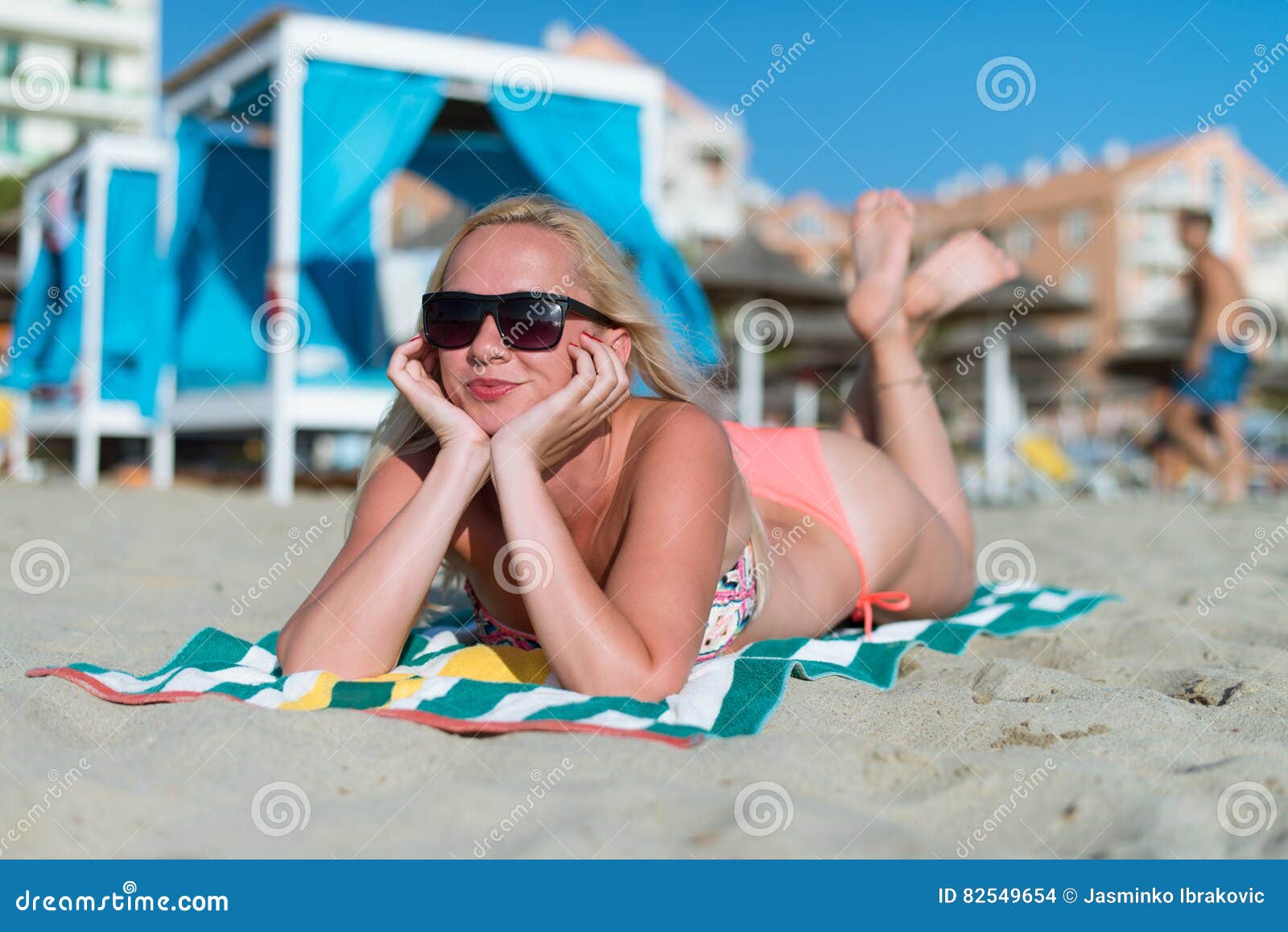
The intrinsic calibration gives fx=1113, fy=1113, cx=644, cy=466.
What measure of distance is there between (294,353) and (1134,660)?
6.03 m

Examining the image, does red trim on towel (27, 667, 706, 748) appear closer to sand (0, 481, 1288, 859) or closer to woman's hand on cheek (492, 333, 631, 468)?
sand (0, 481, 1288, 859)

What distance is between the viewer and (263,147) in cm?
916

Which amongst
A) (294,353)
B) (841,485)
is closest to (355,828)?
(841,485)

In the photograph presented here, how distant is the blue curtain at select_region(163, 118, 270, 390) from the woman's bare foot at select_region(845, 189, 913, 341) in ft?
22.4

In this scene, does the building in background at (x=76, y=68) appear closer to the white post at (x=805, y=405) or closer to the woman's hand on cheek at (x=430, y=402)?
the white post at (x=805, y=405)

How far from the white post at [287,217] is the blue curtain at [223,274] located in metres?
2.02

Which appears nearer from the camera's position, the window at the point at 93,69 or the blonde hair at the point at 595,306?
the blonde hair at the point at 595,306

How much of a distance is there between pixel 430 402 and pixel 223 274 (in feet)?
26.6

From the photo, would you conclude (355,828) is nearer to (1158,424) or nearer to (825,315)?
(1158,424)

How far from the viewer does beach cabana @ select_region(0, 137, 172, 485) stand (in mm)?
9094

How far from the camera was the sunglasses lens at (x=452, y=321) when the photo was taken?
1981 mm

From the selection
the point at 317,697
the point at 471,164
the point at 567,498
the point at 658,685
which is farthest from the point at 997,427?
the point at 317,697

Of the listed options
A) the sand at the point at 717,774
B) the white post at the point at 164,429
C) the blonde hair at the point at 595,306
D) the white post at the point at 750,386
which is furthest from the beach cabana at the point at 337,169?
the sand at the point at 717,774
